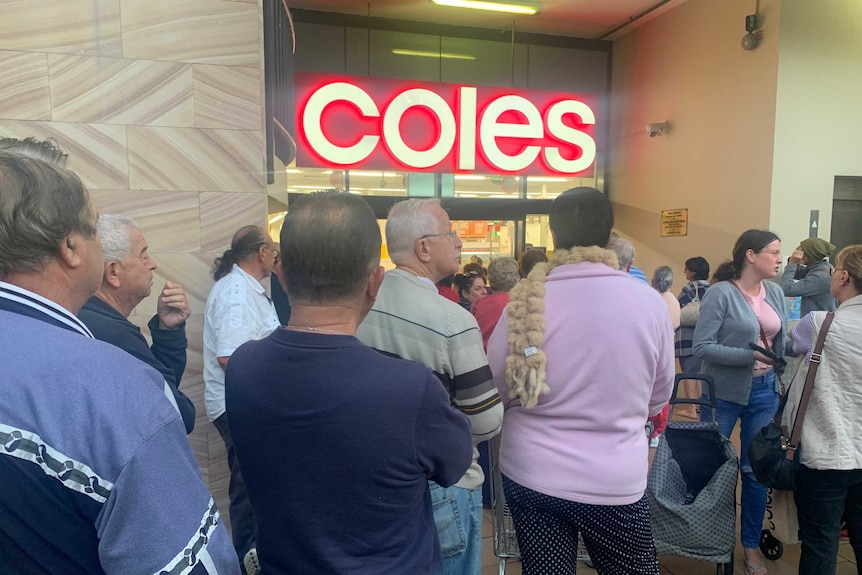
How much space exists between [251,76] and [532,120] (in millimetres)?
5032

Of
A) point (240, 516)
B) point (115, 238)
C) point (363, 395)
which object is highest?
point (115, 238)

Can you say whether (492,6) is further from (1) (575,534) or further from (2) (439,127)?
(1) (575,534)

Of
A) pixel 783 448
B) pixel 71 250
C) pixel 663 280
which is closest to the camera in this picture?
pixel 71 250

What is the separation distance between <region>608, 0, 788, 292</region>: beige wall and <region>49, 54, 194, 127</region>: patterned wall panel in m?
6.36

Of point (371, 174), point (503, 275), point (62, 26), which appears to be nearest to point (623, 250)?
point (503, 275)

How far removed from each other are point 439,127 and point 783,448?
5.84 metres

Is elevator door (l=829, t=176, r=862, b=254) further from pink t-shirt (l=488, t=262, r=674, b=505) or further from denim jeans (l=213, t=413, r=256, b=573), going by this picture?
denim jeans (l=213, t=413, r=256, b=573)

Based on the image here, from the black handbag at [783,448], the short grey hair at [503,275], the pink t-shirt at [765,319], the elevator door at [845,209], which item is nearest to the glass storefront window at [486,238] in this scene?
the elevator door at [845,209]

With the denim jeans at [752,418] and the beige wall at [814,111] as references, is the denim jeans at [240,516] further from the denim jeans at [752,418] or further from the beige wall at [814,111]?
the beige wall at [814,111]

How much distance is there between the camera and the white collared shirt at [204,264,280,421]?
2.67 m

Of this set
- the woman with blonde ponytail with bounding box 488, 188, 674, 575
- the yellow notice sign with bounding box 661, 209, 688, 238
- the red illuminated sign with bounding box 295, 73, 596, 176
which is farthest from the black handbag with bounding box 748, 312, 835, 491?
the yellow notice sign with bounding box 661, 209, 688, 238

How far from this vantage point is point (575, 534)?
5.54 ft

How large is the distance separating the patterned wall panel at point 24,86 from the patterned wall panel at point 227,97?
30.6 inches

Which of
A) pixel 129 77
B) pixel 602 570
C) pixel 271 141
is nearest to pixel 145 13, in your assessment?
pixel 129 77
